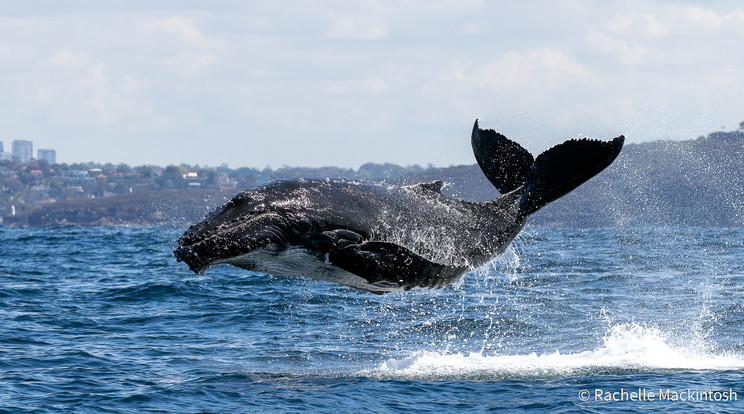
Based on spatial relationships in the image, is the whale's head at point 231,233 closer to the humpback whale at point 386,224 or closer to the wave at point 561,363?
the humpback whale at point 386,224

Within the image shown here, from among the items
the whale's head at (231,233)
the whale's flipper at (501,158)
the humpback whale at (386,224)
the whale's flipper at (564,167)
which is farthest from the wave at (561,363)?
the whale's head at (231,233)

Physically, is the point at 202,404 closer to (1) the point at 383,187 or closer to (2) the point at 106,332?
(1) the point at 383,187

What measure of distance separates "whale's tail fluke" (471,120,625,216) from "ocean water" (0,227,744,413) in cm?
113

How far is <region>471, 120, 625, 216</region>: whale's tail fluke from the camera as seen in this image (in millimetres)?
11602

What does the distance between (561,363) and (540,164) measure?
5.08 m

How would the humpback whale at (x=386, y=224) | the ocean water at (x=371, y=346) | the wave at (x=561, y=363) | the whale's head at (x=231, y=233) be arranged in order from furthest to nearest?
the wave at (x=561, y=363) < the ocean water at (x=371, y=346) < the humpback whale at (x=386, y=224) < the whale's head at (x=231, y=233)

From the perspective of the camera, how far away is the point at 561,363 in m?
15.8

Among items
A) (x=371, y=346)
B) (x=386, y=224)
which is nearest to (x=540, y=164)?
(x=386, y=224)

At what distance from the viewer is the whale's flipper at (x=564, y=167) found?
37.9 feet

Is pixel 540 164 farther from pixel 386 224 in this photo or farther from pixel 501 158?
pixel 386 224

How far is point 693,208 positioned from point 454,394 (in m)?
180

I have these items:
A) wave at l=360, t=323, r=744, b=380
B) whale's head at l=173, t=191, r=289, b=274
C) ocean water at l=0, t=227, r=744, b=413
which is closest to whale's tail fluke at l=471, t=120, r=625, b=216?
ocean water at l=0, t=227, r=744, b=413

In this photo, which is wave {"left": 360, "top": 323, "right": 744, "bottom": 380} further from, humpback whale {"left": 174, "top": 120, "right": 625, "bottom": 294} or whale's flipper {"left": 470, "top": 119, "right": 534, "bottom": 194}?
whale's flipper {"left": 470, "top": 119, "right": 534, "bottom": 194}

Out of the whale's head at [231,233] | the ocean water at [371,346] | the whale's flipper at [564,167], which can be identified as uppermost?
the whale's flipper at [564,167]
